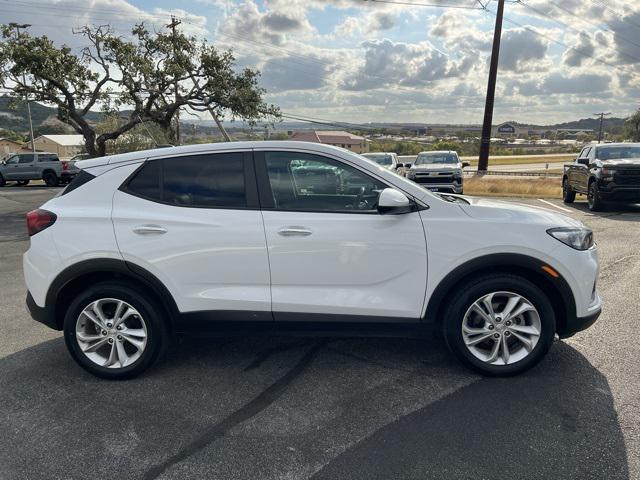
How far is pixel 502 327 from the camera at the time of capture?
3.52 m

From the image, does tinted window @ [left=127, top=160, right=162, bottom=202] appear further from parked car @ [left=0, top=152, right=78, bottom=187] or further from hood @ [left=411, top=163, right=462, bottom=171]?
parked car @ [left=0, top=152, right=78, bottom=187]

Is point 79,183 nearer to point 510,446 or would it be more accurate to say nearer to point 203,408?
point 203,408

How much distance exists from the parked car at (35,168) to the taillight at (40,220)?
87.4ft

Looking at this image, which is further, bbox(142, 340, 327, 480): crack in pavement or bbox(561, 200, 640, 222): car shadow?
bbox(561, 200, 640, 222): car shadow

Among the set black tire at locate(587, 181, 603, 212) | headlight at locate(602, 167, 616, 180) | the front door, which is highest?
the front door

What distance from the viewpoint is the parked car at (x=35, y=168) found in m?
27.5

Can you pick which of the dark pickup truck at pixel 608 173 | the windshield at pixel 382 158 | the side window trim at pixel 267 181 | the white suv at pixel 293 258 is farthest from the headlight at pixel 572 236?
the windshield at pixel 382 158

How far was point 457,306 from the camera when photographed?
11.4 ft

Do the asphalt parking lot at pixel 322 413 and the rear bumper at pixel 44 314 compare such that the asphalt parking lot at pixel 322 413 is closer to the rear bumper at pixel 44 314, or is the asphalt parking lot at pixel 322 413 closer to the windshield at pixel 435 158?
the rear bumper at pixel 44 314

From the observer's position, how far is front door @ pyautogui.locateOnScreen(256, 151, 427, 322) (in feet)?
11.2

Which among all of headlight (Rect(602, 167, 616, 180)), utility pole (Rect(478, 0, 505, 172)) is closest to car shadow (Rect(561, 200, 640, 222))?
headlight (Rect(602, 167, 616, 180))

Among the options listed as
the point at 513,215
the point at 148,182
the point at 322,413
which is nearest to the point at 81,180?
the point at 148,182

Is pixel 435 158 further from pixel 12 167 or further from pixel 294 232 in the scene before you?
pixel 12 167

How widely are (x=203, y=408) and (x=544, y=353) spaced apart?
2456 millimetres
